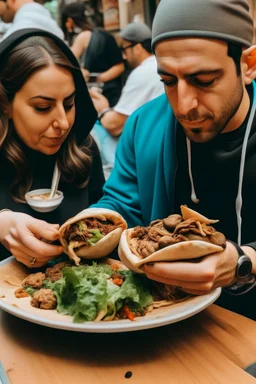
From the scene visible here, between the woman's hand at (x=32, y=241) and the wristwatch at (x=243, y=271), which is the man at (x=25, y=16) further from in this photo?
the wristwatch at (x=243, y=271)

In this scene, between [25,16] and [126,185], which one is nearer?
[126,185]

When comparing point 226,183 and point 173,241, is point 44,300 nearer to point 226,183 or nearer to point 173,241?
point 173,241

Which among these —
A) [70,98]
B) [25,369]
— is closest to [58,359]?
[25,369]

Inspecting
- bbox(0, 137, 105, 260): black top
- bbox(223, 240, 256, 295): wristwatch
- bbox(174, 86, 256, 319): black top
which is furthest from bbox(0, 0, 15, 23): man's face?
bbox(223, 240, 256, 295): wristwatch

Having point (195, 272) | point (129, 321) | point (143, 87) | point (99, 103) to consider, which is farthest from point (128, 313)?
point (99, 103)

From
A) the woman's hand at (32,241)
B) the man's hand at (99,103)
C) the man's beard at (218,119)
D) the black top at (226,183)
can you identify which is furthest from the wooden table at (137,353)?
the man's hand at (99,103)

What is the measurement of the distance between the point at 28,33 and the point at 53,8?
14.5 feet

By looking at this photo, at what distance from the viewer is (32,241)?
1491 millimetres

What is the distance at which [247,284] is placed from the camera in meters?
1.42

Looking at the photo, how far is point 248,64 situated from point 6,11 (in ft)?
9.54

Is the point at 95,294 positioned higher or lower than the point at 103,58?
higher

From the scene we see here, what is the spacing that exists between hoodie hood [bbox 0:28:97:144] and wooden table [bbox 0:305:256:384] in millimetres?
1168

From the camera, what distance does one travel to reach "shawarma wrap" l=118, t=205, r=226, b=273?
44.8 inches

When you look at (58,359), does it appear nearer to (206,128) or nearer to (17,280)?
(17,280)
